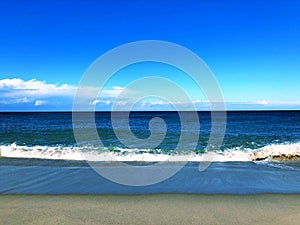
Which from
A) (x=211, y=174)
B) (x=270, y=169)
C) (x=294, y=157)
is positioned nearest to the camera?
(x=211, y=174)

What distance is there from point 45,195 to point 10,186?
1.63 m

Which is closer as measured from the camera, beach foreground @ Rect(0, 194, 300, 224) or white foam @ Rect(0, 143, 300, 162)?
beach foreground @ Rect(0, 194, 300, 224)

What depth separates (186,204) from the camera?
598 cm

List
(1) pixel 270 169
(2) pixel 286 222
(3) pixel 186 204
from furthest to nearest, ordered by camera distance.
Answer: (1) pixel 270 169
(3) pixel 186 204
(2) pixel 286 222

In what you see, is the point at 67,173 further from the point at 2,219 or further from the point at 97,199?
the point at 2,219

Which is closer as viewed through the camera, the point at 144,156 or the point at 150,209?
the point at 150,209

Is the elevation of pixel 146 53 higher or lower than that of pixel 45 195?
higher

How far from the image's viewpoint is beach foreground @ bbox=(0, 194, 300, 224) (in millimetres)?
5129

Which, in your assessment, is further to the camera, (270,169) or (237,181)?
(270,169)

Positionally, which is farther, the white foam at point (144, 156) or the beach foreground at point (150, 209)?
the white foam at point (144, 156)

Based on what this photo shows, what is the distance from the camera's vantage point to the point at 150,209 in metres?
5.69

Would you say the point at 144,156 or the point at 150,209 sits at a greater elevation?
the point at 150,209

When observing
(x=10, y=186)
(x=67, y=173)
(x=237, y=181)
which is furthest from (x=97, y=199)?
(x=237, y=181)

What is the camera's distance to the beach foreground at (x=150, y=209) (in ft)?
16.8
